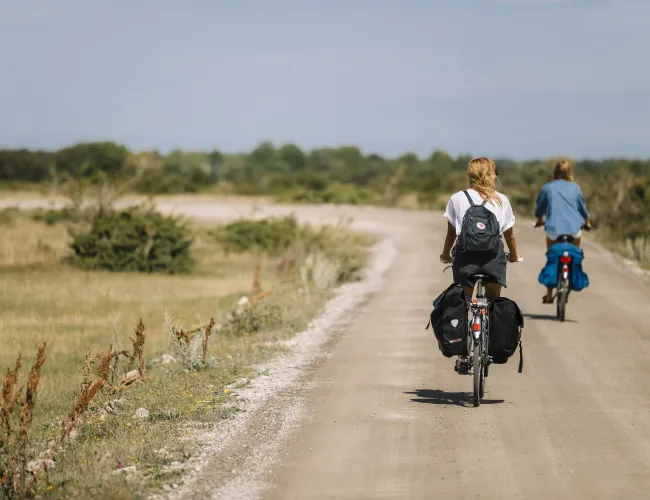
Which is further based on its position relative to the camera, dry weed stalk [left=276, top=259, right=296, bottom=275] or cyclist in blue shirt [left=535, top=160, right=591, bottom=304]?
dry weed stalk [left=276, top=259, right=296, bottom=275]

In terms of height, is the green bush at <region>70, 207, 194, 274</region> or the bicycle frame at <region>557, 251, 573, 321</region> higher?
the bicycle frame at <region>557, 251, 573, 321</region>

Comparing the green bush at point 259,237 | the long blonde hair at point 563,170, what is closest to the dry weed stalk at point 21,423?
the long blonde hair at point 563,170

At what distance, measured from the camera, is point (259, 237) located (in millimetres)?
35625

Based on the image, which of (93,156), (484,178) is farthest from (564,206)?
(93,156)

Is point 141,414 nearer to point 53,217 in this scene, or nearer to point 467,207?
point 467,207

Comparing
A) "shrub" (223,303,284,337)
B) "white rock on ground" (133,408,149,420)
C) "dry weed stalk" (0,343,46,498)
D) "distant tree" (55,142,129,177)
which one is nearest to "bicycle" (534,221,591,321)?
"shrub" (223,303,284,337)

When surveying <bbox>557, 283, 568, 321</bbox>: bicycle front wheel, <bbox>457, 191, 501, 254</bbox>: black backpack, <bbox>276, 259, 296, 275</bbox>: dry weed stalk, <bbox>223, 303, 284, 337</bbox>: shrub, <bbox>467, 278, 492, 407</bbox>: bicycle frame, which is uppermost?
<bbox>457, 191, 501, 254</bbox>: black backpack

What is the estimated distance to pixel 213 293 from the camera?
76.9 feet

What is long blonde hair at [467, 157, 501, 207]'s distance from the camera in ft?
31.2

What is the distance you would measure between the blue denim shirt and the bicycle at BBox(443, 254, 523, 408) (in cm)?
586

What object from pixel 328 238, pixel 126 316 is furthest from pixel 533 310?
pixel 328 238

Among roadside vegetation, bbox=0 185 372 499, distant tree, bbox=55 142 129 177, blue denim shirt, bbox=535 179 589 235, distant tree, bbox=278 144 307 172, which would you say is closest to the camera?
roadside vegetation, bbox=0 185 372 499

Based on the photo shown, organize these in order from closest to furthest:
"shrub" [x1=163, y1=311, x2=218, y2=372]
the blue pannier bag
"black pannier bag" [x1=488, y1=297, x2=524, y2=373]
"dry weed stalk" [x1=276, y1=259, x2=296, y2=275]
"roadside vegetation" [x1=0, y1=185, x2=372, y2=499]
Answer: "roadside vegetation" [x1=0, y1=185, x2=372, y2=499] < "black pannier bag" [x1=488, y1=297, x2=524, y2=373] < "shrub" [x1=163, y1=311, x2=218, y2=372] < the blue pannier bag < "dry weed stalk" [x1=276, y1=259, x2=296, y2=275]

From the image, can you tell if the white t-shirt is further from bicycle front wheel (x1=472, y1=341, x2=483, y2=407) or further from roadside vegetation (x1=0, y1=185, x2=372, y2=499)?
roadside vegetation (x1=0, y1=185, x2=372, y2=499)
